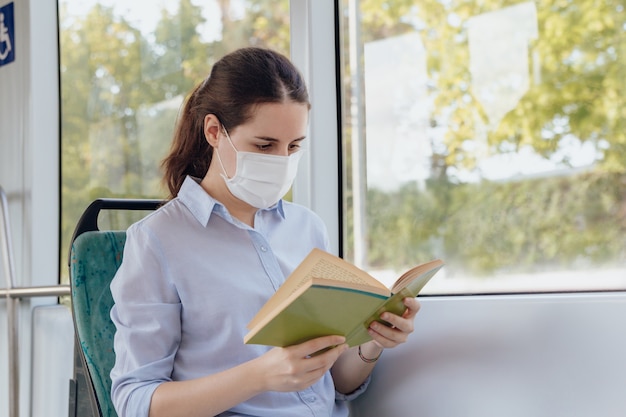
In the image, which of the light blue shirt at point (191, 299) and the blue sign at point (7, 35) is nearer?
the light blue shirt at point (191, 299)

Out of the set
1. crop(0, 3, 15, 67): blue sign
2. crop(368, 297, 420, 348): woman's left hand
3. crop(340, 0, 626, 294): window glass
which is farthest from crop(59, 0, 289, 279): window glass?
crop(368, 297, 420, 348): woman's left hand

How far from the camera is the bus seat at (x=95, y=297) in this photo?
1343mm

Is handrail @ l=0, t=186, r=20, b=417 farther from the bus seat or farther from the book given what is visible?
the book

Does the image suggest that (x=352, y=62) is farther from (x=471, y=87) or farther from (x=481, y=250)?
(x=481, y=250)

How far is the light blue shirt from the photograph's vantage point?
4.04ft

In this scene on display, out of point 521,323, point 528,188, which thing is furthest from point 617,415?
point 528,188

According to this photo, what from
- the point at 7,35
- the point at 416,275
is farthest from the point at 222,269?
the point at 7,35

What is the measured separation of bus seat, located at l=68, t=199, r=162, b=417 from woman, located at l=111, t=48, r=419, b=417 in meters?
0.09

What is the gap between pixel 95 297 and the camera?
54.7 inches

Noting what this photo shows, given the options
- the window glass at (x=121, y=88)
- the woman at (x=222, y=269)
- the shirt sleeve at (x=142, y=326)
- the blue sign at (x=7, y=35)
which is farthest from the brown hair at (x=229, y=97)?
the blue sign at (x=7, y=35)

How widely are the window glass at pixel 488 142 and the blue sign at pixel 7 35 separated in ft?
3.99

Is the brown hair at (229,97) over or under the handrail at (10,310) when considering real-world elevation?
over

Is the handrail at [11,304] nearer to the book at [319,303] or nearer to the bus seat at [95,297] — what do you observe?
the bus seat at [95,297]

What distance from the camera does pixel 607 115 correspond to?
134cm
